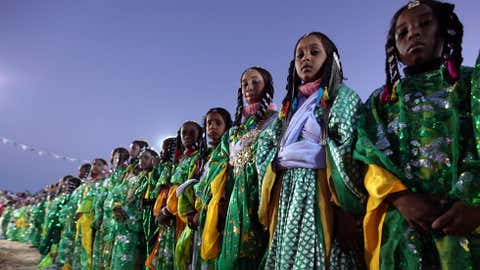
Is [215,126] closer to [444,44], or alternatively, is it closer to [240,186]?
[240,186]

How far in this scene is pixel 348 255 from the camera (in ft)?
7.39

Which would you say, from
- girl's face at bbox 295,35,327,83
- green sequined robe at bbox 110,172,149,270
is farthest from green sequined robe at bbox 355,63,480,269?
green sequined robe at bbox 110,172,149,270

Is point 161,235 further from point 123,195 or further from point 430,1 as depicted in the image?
point 430,1

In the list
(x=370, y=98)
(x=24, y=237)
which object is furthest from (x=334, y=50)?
(x=24, y=237)

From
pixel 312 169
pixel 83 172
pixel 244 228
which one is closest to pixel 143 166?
pixel 244 228

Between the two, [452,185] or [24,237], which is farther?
[24,237]

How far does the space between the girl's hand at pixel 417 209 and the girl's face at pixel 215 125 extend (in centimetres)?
277

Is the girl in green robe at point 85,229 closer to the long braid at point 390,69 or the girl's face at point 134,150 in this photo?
the girl's face at point 134,150

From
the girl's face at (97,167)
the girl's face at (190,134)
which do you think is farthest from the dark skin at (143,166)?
the girl's face at (97,167)

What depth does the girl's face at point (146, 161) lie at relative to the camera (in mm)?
6264

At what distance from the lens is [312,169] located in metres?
2.47

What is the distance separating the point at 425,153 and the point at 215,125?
2.81 m

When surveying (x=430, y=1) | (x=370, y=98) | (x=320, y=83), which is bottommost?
(x=370, y=98)

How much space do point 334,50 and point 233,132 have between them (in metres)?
1.31
